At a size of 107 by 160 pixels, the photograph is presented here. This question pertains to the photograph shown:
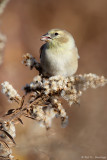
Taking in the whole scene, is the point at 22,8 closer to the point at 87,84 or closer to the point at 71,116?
the point at 71,116

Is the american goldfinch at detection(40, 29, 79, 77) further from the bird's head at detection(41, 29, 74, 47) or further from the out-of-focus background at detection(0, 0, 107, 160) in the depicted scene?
the out-of-focus background at detection(0, 0, 107, 160)

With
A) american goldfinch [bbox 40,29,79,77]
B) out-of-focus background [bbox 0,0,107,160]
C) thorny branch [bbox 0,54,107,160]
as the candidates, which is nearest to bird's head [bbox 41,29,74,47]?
american goldfinch [bbox 40,29,79,77]

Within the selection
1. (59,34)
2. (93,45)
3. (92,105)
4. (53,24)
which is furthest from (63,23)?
(59,34)

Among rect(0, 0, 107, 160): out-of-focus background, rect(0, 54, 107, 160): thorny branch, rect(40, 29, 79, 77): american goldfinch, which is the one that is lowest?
rect(0, 54, 107, 160): thorny branch

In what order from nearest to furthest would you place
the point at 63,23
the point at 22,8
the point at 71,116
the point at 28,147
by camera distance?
the point at 28,147, the point at 71,116, the point at 22,8, the point at 63,23

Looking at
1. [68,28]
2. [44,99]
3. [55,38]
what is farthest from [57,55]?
[68,28]

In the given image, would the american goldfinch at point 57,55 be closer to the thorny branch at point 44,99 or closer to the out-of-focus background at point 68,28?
the thorny branch at point 44,99

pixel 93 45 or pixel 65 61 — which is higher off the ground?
pixel 93 45
